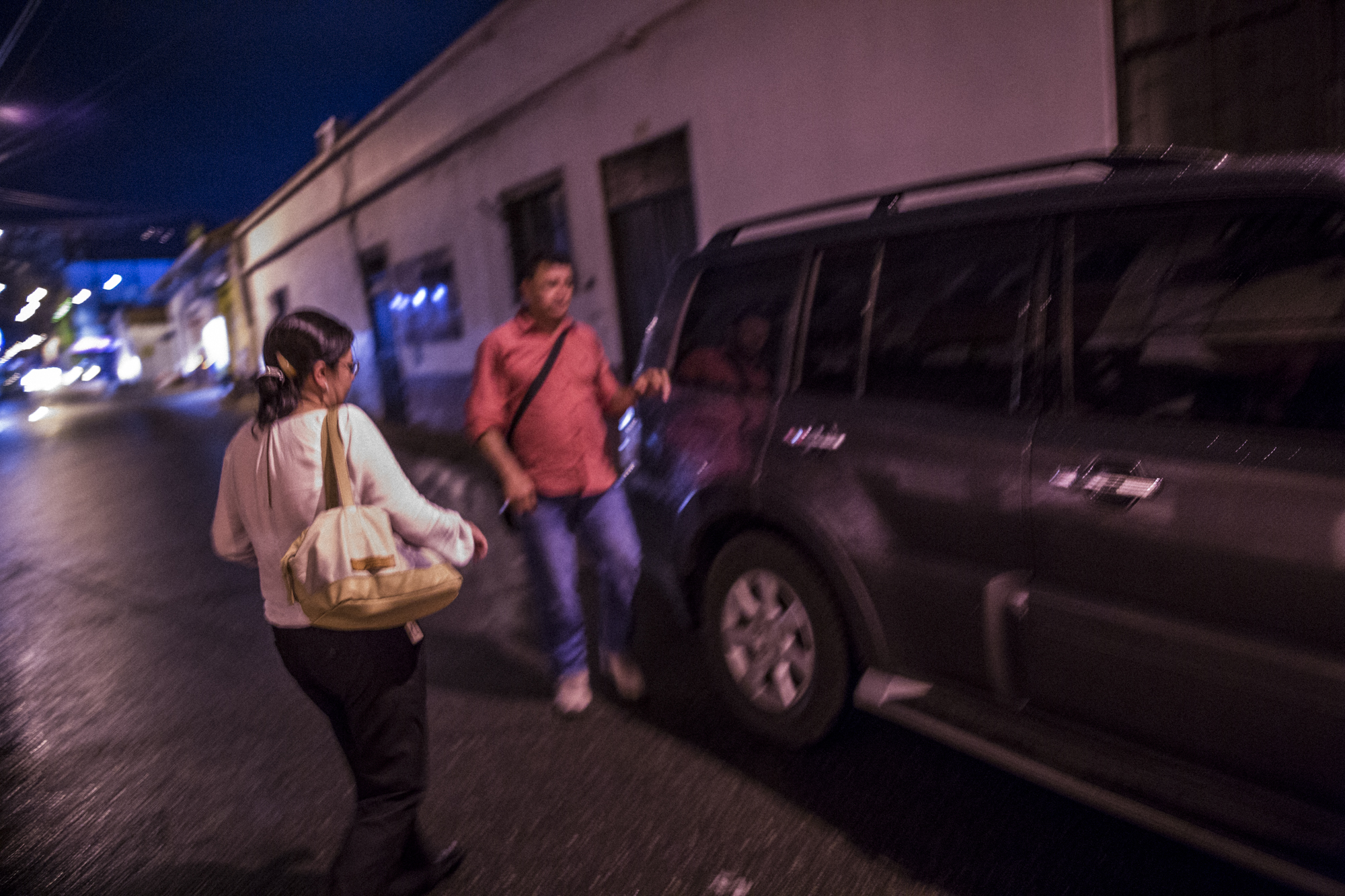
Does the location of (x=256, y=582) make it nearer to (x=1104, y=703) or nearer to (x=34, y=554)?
(x=34, y=554)

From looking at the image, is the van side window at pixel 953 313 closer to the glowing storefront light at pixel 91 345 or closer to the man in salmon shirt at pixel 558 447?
the man in salmon shirt at pixel 558 447

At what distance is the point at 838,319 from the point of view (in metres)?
3.20

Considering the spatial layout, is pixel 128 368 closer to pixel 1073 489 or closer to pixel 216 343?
pixel 216 343

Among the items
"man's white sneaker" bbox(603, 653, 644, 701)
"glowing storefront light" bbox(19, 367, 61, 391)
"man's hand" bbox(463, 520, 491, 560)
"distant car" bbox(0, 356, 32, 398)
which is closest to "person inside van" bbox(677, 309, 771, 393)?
"man's white sneaker" bbox(603, 653, 644, 701)

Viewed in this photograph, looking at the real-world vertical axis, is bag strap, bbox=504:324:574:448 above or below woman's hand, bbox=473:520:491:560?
above

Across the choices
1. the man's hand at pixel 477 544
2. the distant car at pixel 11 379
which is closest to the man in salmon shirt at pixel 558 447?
the man's hand at pixel 477 544

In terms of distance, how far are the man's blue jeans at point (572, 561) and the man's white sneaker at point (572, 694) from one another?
0.02 meters

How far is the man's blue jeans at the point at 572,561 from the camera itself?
12.1ft

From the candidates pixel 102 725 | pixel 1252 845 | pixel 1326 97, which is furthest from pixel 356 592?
pixel 1326 97

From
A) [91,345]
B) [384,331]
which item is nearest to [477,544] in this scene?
[384,331]

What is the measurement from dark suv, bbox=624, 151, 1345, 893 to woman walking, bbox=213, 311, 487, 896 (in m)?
1.24

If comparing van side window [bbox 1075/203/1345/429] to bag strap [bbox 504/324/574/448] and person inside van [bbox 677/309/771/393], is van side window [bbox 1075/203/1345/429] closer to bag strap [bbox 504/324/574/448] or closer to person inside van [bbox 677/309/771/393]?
person inside van [bbox 677/309/771/393]

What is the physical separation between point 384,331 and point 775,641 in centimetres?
1613

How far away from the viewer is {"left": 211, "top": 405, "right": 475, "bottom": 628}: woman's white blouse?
7.25 feet
